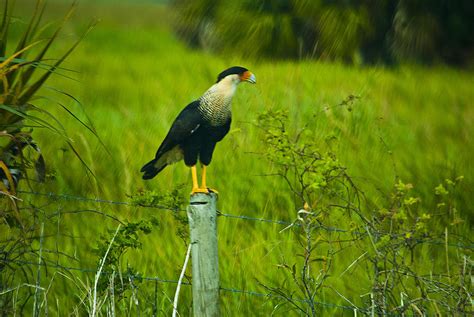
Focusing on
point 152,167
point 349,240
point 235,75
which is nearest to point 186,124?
point 235,75

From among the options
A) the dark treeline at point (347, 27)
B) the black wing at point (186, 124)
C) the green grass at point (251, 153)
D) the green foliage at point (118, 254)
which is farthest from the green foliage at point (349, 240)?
the dark treeline at point (347, 27)

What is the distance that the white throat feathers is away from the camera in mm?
3574

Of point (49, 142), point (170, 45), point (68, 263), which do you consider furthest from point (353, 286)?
point (170, 45)

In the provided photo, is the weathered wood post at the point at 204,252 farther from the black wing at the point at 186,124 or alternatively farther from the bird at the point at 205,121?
the black wing at the point at 186,124

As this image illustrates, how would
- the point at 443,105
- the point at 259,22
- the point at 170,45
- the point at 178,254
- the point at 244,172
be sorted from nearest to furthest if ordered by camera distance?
the point at 178,254, the point at 244,172, the point at 443,105, the point at 259,22, the point at 170,45

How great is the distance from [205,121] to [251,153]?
92.3 inches

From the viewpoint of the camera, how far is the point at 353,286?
4.54m

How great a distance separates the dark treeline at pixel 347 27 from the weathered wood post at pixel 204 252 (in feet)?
22.6

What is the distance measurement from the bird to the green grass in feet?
0.79

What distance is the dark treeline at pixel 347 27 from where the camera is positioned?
10250 millimetres

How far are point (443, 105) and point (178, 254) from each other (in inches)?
168

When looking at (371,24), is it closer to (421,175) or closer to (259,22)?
(259,22)

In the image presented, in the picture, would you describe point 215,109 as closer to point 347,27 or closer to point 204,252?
point 204,252

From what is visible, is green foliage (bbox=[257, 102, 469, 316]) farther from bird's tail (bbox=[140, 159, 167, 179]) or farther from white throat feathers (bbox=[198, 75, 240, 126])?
bird's tail (bbox=[140, 159, 167, 179])
